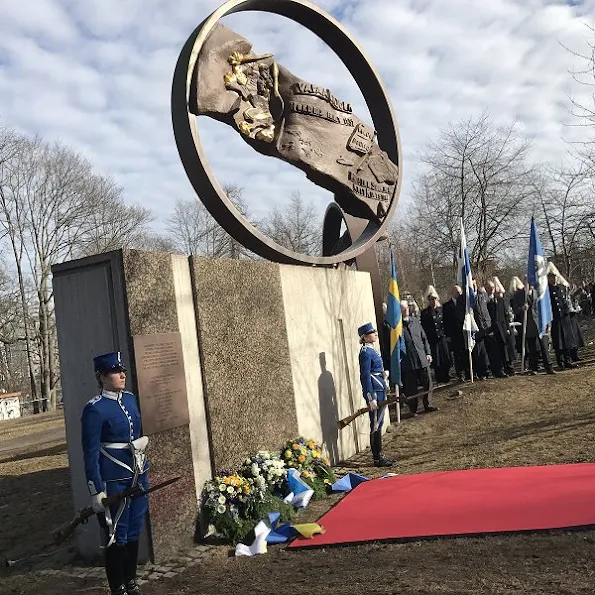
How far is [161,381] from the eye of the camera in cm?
495

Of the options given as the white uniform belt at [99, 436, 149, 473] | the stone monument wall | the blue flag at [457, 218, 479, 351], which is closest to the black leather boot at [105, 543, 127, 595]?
the white uniform belt at [99, 436, 149, 473]

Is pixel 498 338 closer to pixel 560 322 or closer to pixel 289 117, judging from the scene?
pixel 560 322

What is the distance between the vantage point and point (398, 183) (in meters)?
9.84

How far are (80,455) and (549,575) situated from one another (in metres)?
3.49

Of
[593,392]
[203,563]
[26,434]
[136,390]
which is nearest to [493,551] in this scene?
[203,563]

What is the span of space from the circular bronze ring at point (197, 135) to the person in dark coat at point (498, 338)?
3.59 metres

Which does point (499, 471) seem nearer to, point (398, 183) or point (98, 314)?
point (98, 314)

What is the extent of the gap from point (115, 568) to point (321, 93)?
256 inches

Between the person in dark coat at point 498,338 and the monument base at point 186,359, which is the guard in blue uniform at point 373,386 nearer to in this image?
the monument base at point 186,359

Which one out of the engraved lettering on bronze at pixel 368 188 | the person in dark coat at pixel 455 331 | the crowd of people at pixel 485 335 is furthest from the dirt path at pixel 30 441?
the person in dark coat at pixel 455 331

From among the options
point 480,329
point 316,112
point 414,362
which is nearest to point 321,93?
point 316,112

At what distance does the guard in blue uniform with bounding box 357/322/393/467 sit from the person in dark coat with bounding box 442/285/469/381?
4413 mm

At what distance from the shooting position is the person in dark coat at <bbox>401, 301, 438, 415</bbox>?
10.2m

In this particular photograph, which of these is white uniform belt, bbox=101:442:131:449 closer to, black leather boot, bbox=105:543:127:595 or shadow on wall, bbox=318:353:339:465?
black leather boot, bbox=105:543:127:595
